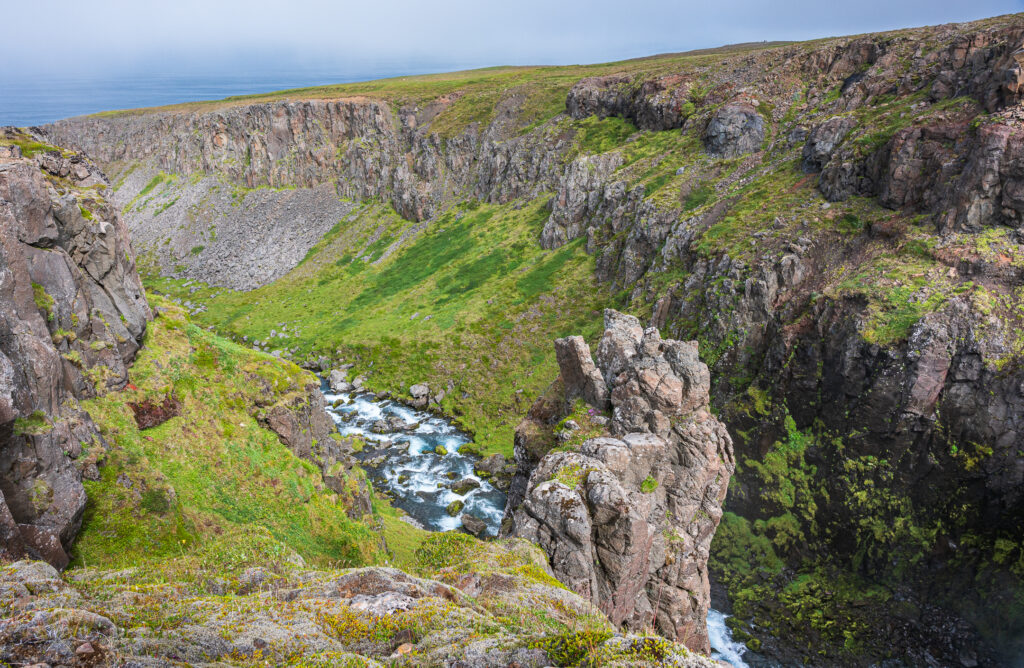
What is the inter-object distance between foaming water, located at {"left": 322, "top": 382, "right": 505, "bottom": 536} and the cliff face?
9808mm

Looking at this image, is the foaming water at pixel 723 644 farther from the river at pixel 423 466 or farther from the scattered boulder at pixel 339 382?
the scattered boulder at pixel 339 382

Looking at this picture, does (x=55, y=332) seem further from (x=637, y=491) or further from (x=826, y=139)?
(x=826, y=139)

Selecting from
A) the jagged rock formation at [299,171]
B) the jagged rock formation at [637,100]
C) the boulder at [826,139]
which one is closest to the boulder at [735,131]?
the jagged rock formation at [637,100]

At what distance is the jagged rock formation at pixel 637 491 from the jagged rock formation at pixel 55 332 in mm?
16016

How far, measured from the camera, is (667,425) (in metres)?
27.2

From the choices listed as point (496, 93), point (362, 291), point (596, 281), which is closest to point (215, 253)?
point (362, 291)

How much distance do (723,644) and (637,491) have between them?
18.0 meters

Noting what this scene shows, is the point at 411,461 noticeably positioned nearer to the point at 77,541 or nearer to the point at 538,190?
the point at 77,541

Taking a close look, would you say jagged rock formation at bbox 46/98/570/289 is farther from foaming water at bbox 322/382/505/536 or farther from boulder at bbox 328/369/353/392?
foaming water at bbox 322/382/505/536

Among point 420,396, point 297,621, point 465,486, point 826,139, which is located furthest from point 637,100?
point 297,621

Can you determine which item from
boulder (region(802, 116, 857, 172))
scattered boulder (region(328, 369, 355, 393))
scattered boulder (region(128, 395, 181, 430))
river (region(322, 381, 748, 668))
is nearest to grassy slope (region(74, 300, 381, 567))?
scattered boulder (region(128, 395, 181, 430))

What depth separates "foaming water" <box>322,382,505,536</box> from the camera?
4594cm

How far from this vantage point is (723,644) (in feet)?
113

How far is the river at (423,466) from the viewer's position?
144 ft
